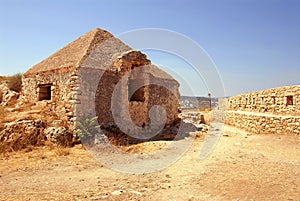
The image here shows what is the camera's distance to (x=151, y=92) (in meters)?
12.5

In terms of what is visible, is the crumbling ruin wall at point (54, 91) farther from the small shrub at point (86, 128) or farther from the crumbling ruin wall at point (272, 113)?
the crumbling ruin wall at point (272, 113)

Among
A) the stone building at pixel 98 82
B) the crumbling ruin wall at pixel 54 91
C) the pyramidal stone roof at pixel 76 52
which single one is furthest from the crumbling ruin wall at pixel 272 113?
the crumbling ruin wall at pixel 54 91

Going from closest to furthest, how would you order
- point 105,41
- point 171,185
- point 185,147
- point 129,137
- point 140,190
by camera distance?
1. point 140,190
2. point 171,185
3. point 185,147
4. point 129,137
5. point 105,41

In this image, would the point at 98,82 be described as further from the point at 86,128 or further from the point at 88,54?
the point at 86,128

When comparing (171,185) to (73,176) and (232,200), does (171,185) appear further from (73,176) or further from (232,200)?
(73,176)

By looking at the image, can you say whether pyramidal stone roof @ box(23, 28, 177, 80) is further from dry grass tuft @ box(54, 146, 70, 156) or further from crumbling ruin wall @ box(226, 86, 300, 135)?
crumbling ruin wall @ box(226, 86, 300, 135)

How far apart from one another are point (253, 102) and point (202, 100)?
64.9 feet

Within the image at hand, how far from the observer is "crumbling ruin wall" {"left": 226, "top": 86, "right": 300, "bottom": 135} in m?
12.0

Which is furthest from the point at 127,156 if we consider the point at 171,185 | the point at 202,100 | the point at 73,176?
the point at 202,100

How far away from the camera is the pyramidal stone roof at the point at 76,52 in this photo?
32.4ft

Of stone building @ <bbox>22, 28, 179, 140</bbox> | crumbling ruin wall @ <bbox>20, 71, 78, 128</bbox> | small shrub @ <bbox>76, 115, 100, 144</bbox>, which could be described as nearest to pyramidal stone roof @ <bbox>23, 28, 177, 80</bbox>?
stone building @ <bbox>22, 28, 179, 140</bbox>

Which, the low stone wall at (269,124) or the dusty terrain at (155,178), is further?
the low stone wall at (269,124)

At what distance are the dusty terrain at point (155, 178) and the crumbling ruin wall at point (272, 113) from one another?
15.7 ft

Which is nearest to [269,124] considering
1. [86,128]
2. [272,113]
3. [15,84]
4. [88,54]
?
[272,113]
